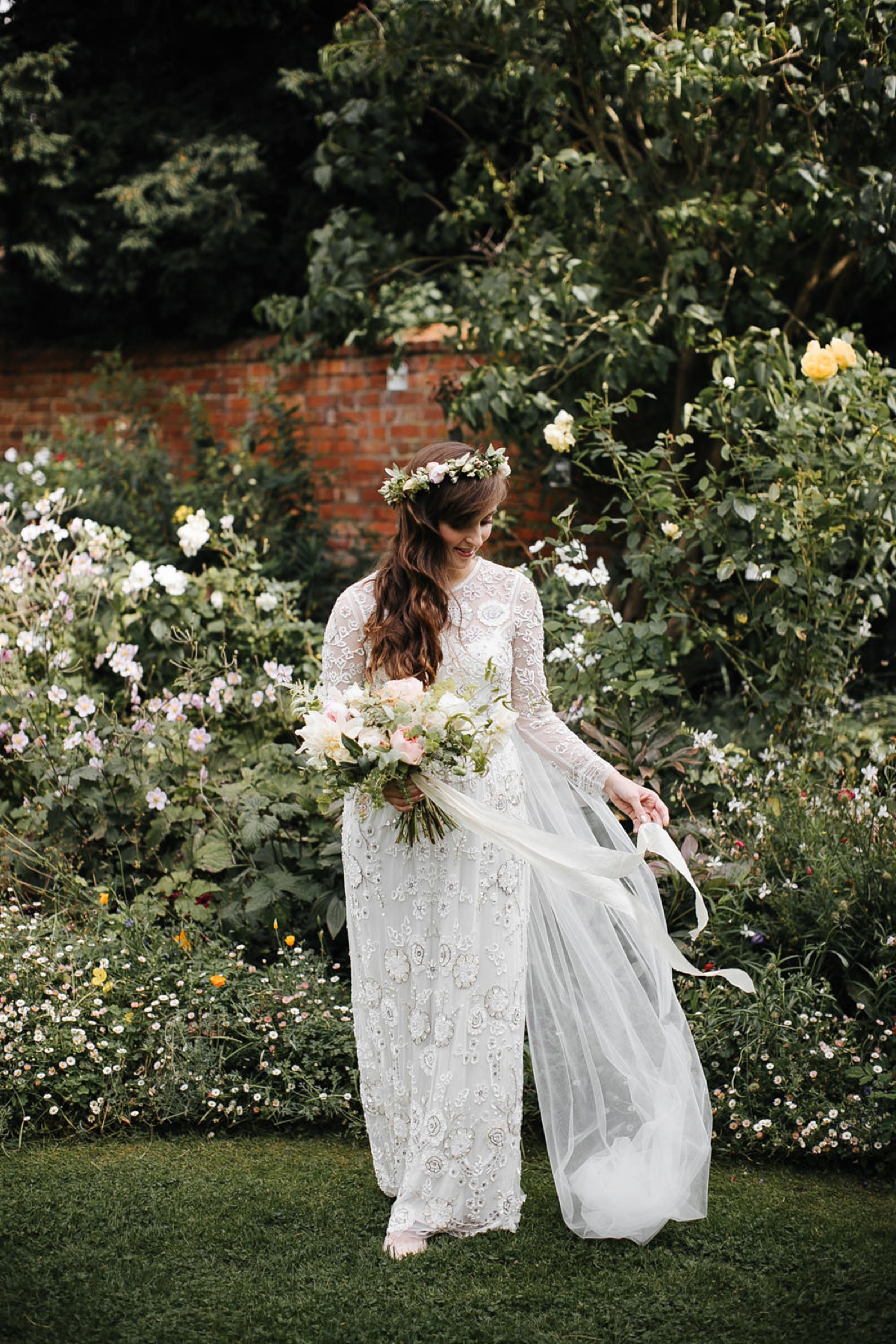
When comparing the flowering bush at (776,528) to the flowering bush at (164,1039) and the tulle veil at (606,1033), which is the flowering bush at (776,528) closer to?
the tulle veil at (606,1033)

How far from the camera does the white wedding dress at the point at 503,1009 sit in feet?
8.87

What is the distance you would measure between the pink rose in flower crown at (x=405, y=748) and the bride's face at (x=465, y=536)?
20.0 inches

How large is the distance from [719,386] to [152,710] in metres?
2.37

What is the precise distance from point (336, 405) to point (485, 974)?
15.7 ft

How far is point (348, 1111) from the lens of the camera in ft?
11.0

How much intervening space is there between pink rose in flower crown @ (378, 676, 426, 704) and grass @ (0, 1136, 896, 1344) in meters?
1.28

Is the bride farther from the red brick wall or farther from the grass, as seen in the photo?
the red brick wall

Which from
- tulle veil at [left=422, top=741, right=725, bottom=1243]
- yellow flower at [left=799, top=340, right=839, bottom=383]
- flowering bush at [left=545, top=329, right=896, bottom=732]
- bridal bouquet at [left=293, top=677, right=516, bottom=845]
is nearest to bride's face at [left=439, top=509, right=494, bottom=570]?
bridal bouquet at [left=293, top=677, right=516, bottom=845]

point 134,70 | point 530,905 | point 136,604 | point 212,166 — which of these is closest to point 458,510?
point 530,905

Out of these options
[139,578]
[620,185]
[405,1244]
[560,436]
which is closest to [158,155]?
[620,185]

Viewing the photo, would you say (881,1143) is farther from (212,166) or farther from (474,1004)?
(212,166)

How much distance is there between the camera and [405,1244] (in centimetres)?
272

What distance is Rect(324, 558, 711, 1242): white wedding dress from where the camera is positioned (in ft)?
8.87

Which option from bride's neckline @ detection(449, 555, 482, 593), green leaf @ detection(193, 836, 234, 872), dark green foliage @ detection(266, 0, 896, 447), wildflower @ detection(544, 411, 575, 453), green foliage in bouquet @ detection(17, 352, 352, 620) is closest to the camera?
bride's neckline @ detection(449, 555, 482, 593)
